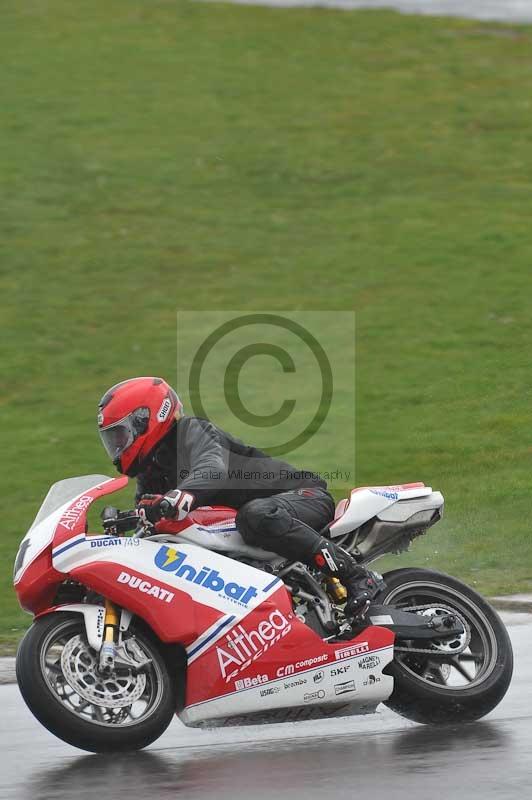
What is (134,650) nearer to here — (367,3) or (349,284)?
(349,284)

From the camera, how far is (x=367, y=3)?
3159 cm

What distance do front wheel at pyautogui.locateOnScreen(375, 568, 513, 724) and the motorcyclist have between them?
0.75 ft

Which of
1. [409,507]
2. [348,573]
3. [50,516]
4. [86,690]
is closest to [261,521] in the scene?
[348,573]

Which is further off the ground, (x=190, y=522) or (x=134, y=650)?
(x=190, y=522)

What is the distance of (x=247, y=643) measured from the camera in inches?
268

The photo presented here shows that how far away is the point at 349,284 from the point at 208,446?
13.8m

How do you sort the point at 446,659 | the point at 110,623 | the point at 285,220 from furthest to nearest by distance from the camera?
the point at 285,220 → the point at 446,659 → the point at 110,623

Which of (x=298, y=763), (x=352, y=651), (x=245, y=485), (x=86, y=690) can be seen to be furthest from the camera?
(x=245, y=485)

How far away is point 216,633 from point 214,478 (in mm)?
741

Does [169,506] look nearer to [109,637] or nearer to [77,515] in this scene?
[77,515]

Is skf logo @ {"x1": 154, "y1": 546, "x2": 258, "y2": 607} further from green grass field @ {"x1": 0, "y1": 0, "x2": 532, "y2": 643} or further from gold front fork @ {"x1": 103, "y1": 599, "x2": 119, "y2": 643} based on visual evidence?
green grass field @ {"x1": 0, "y1": 0, "x2": 532, "y2": 643}

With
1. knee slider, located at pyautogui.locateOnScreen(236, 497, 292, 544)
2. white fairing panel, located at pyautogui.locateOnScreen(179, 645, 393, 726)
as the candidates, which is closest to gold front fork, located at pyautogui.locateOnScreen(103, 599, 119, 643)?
white fairing panel, located at pyautogui.locateOnScreen(179, 645, 393, 726)

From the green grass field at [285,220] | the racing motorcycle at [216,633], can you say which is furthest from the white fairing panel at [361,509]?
the green grass field at [285,220]

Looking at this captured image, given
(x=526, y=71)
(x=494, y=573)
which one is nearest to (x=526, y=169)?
(x=526, y=71)
